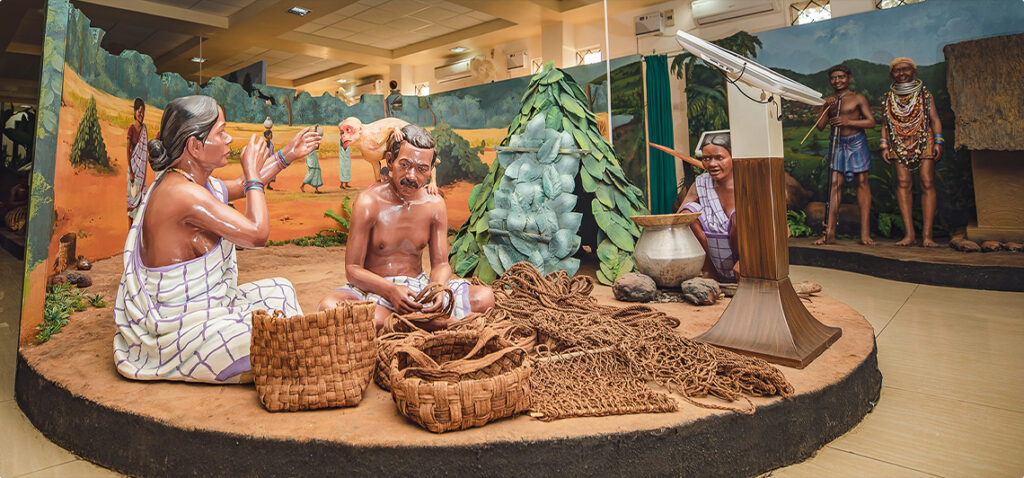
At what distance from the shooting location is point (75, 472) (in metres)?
1.77

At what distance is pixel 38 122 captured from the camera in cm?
263

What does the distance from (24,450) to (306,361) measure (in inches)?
45.5

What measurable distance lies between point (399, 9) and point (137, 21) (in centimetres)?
297

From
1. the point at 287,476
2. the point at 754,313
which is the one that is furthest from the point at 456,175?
the point at 287,476

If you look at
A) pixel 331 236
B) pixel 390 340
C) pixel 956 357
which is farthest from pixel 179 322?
pixel 331 236

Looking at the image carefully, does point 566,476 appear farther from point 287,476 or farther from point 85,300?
point 85,300

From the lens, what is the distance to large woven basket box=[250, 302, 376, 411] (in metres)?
1.75

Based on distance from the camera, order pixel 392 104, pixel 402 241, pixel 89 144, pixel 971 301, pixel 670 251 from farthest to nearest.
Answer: pixel 392 104, pixel 971 301, pixel 89 144, pixel 670 251, pixel 402 241

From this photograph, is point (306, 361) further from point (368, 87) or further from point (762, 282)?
point (368, 87)

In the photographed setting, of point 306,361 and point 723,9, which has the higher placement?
point 723,9

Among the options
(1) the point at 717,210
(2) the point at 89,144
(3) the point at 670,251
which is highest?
(2) the point at 89,144

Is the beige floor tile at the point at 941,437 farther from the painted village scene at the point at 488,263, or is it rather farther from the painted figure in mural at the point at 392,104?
the painted figure in mural at the point at 392,104

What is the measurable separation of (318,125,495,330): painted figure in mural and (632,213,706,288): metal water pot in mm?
1305

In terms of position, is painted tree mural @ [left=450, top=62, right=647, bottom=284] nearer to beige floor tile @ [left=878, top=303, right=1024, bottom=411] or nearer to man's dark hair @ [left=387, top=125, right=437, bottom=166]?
man's dark hair @ [left=387, top=125, right=437, bottom=166]
